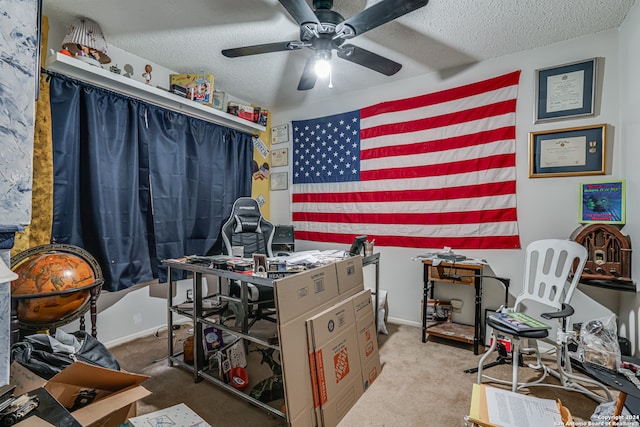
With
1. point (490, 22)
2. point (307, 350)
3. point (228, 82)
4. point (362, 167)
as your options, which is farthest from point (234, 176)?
point (490, 22)

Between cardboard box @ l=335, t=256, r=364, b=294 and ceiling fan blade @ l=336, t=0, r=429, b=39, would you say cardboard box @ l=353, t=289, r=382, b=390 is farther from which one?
ceiling fan blade @ l=336, t=0, r=429, b=39

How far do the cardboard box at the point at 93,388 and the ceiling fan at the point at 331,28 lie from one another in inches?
79.5

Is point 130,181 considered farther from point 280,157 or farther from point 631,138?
point 631,138

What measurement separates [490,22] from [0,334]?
129 inches

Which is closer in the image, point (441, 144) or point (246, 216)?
point (441, 144)

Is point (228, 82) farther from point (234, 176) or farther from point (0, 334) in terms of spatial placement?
point (0, 334)

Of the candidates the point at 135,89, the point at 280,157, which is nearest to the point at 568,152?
the point at 280,157

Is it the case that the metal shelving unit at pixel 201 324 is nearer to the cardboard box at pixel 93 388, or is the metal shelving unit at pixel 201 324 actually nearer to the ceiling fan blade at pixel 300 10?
the cardboard box at pixel 93 388

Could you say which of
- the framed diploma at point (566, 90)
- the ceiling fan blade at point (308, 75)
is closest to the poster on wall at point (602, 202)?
the framed diploma at point (566, 90)

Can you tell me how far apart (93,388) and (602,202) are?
3454 millimetres

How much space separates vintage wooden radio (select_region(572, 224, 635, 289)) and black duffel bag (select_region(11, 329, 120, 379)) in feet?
10.5

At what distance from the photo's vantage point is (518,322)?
1.98 m

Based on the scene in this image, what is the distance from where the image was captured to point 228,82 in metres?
3.39

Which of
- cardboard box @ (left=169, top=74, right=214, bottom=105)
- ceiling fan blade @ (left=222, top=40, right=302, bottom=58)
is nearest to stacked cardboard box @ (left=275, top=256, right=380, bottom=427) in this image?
ceiling fan blade @ (left=222, top=40, right=302, bottom=58)
